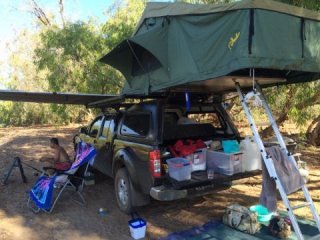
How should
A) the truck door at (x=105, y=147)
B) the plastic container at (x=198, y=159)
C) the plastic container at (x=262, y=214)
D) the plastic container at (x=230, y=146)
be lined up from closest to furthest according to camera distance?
the plastic container at (x=262, y=214) < the plastic container at (x=198, y=159) < the plastic container at (x=230, y=146) < the truck door at (x=105, y=147)

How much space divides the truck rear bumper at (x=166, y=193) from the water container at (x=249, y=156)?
4.02ft

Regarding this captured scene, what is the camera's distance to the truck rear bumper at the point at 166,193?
4.83 m

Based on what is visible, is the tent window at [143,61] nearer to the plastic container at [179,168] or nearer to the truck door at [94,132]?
the plastic container at [179,168]

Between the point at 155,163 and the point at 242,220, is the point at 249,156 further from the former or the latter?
the point at 155,163

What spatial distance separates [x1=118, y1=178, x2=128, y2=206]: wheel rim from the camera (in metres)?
5.81

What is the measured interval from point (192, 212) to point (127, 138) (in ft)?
5.38

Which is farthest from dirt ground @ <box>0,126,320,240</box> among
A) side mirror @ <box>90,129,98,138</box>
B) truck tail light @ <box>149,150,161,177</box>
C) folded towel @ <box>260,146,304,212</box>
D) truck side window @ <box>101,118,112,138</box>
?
truck side window @ <box>101,118,112,138</box>

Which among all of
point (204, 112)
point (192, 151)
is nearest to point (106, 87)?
point (204, 112)

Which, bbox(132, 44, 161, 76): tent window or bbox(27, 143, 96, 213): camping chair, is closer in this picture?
bbox(132, 44, 161, 76): tent window

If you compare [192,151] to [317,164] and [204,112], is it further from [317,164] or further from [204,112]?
[317,164]

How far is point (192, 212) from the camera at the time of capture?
5992mm

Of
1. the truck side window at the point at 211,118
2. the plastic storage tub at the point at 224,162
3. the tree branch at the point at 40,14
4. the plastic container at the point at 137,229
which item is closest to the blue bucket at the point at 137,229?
the plastic container at the point at 137,229

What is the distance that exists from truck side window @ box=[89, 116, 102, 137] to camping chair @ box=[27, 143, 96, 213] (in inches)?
44.3

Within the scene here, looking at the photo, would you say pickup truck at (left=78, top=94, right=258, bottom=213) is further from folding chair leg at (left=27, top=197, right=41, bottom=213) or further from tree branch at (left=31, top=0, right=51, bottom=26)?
tree branch at (left=31, top=0, right=51, bottom=26)
